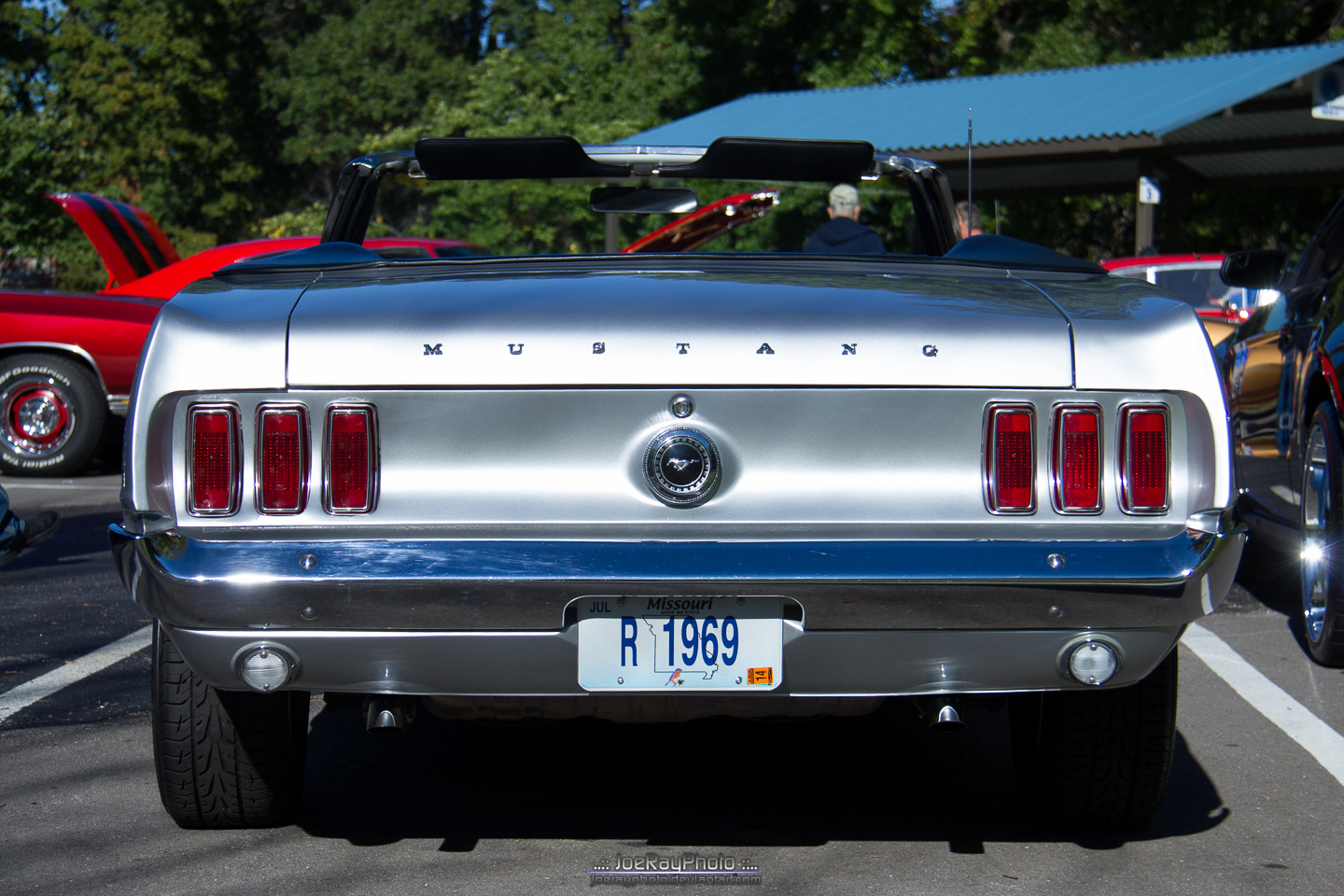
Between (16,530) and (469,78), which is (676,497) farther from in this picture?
(469,78)

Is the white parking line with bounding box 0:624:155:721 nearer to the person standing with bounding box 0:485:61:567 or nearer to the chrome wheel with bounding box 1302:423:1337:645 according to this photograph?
the person standing with bounding box 0:485:61:567

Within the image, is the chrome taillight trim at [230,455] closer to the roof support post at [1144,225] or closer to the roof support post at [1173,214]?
the roof support post at [1144,225]

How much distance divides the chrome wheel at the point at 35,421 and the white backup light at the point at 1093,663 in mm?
9033

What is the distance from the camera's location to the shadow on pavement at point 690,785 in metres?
3.33

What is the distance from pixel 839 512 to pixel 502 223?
2016cm

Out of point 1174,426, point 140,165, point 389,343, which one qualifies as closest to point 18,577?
point 389,343

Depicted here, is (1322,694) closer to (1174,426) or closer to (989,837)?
(989,837)

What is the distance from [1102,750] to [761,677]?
92cm

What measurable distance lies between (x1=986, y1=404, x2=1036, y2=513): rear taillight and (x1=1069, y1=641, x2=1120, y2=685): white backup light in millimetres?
267

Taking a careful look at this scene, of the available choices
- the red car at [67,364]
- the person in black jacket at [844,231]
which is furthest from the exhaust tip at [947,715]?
the red car at [67,364]

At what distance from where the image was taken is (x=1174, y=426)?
8.87ft

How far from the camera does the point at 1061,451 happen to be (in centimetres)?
269

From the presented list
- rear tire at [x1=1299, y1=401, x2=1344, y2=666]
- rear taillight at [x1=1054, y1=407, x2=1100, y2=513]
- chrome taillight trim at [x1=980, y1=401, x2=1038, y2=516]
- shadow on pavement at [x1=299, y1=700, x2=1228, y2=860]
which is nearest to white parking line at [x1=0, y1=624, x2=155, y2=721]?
shadow on pavement at [x1=299, y1=700, x2=1228, y2=860]

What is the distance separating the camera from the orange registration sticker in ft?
8.71
